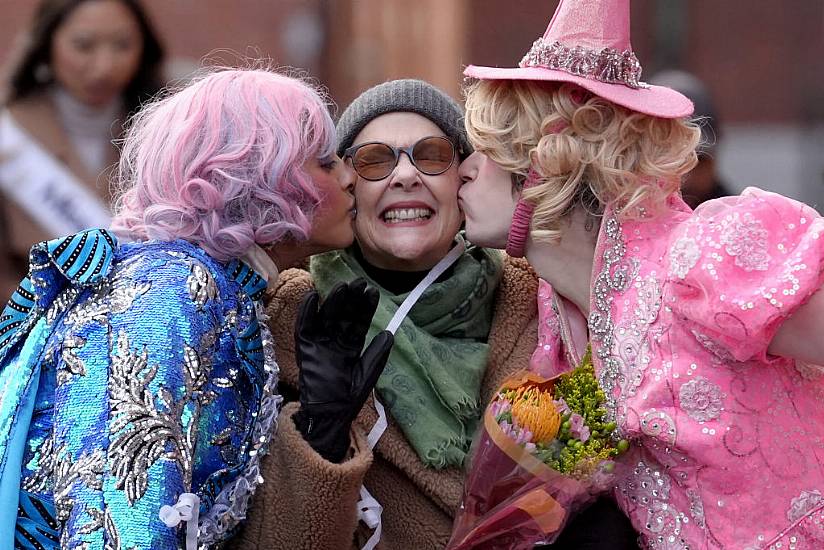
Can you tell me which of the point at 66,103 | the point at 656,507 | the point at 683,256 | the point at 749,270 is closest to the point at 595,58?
the point at 683,256

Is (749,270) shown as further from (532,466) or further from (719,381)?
(532,466)

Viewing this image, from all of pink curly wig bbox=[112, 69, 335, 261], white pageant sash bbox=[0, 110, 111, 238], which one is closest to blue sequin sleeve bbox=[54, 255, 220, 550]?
pink curly wig bbox=[112, 69, 335, 261]

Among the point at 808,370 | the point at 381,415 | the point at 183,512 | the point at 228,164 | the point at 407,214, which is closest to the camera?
the point at 183,512

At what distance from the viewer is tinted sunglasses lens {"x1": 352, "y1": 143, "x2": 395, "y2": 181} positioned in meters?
3.32

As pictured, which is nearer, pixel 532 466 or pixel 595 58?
pixel 532 466

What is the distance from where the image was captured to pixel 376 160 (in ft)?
10.9

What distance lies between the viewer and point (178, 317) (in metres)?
2.59

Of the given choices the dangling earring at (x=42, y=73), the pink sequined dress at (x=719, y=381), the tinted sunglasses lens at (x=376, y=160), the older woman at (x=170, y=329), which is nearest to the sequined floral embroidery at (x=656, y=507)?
the pink sequined dress at (x=719, y=381)

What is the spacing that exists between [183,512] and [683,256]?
1.16m

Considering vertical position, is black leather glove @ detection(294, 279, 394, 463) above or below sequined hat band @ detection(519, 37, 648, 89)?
below

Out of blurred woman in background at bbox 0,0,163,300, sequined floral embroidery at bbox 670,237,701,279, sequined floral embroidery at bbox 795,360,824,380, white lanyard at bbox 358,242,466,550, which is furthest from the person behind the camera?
blurred woman in background at bbox 0,0,163,300

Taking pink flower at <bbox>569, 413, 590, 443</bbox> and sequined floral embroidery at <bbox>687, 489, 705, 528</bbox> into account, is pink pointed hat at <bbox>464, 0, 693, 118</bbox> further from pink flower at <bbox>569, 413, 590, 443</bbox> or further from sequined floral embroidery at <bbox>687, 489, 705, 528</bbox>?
sequined floral embroidery at <bbox>687, 489, 705, 528</bbox>

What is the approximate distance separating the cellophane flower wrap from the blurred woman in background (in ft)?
11.6

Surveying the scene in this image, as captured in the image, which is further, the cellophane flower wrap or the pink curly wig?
the pink curly wig
